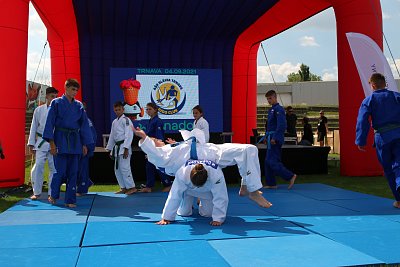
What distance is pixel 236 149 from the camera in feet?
14.3

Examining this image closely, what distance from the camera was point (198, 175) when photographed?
159 inches

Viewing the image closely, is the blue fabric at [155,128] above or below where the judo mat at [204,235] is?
above

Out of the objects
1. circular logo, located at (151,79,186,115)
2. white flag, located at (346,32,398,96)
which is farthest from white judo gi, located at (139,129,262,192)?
circular logo, located at (151,79,186,115)

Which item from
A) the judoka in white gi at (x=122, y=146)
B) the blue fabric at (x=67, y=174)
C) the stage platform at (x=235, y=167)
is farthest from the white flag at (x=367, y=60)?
the blue fabric at (x=67, y=174)

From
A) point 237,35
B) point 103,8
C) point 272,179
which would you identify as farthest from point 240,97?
point 272,179

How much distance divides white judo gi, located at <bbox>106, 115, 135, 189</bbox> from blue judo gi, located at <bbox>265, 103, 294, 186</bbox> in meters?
2.17

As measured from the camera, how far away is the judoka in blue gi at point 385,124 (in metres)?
5.00

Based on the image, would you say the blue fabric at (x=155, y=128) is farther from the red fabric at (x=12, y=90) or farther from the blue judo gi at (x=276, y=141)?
the red fabric at (x=12, y=90)

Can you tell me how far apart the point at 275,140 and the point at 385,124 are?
2.10 m

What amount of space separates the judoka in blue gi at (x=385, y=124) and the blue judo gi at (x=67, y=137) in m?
3.30

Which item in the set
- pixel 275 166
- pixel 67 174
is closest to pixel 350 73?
pixel 275 166

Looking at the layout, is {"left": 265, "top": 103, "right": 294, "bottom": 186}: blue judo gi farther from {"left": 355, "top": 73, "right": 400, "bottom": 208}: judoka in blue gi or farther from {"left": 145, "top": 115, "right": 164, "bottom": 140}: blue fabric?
{"left": 355, "top": 73, "right": 400, "bottom": 208}: judoka in blue gi

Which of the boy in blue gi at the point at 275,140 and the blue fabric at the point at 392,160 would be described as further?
the boy in blue gi at the point at 275,140

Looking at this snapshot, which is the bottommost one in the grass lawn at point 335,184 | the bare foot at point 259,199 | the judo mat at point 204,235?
the judo mat at point 204,235
